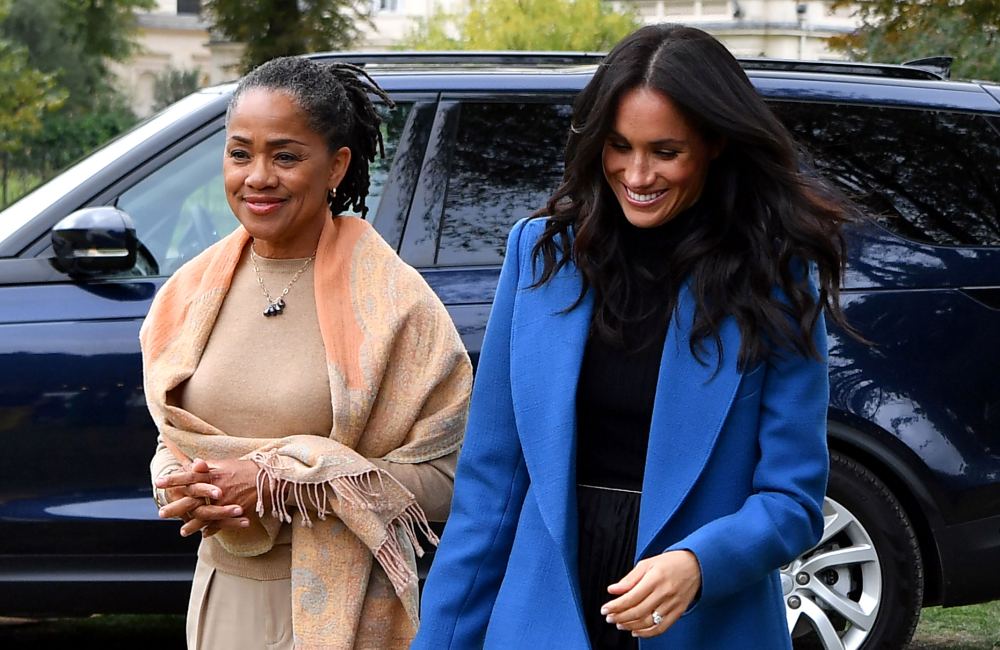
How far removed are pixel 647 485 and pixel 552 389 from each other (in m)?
0.22

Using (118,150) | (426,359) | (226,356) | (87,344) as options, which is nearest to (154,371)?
(226,356)

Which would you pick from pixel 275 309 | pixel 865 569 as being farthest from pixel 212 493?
pixel 865 569

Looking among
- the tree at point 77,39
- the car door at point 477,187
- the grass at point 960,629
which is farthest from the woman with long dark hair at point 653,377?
the tree at point 77,39

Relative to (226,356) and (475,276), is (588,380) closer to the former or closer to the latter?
(226,356)

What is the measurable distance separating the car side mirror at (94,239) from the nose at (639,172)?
2.54m

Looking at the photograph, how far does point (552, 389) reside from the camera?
8.16 ft

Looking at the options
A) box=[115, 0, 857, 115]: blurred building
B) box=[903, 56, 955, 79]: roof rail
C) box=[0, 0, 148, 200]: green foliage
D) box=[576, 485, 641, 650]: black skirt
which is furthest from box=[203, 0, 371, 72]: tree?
box=[115, 0, 857, 115]: blurred building

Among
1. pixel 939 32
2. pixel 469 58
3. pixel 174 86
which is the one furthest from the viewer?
pixel 174 86

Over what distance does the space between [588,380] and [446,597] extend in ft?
1.38

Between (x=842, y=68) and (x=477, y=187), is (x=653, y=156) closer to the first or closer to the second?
(x=477, y=187)

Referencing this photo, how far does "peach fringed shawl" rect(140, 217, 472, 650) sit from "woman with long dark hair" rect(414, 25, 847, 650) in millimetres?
302

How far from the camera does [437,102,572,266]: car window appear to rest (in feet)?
16.2

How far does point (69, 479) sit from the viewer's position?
187 inches

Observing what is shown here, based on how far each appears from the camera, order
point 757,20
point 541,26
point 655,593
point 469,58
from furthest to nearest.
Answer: point 757,20 → point 541,26 → point 469,58 → point 655,593
